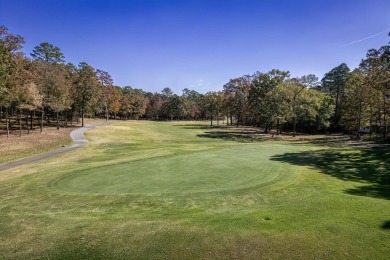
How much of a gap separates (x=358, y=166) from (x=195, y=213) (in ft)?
55.0

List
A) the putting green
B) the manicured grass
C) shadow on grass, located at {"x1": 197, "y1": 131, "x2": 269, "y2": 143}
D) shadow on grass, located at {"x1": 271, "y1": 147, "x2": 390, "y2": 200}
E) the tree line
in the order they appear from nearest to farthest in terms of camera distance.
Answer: the manicured grass, the putting green, shadow on grass, located at {"x1": 271, "y1": 147, "x2": 390, "y2": 200}, the tree line, shadow on grass, located at {"x1": 197, "y1": 131, "x2": 269, "y2": 143}

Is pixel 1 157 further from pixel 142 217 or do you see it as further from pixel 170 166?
pixel 142 217

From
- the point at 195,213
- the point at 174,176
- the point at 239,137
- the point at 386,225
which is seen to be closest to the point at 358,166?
the point at 174,176

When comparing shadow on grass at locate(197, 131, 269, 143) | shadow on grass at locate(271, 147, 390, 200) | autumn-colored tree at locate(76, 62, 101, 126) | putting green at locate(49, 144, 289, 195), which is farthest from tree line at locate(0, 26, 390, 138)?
putting green at locate(49, 144, 289, 195)

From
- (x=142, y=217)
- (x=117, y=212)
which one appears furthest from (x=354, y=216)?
(x=117, y=212)

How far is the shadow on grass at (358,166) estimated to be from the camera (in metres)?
14.8

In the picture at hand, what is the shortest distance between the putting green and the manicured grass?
0.19ft

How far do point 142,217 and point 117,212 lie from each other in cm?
126

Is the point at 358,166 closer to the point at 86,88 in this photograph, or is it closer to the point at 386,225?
the point at 386,225

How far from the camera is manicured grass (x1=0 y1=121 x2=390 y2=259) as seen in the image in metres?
7.24

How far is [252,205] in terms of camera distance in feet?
37.4

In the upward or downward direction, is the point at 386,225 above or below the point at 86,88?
below

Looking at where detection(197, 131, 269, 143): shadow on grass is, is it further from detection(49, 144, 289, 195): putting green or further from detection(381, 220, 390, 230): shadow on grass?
detection(381, 220, 390, 230): shadow on grass

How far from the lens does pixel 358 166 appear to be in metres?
21.7
